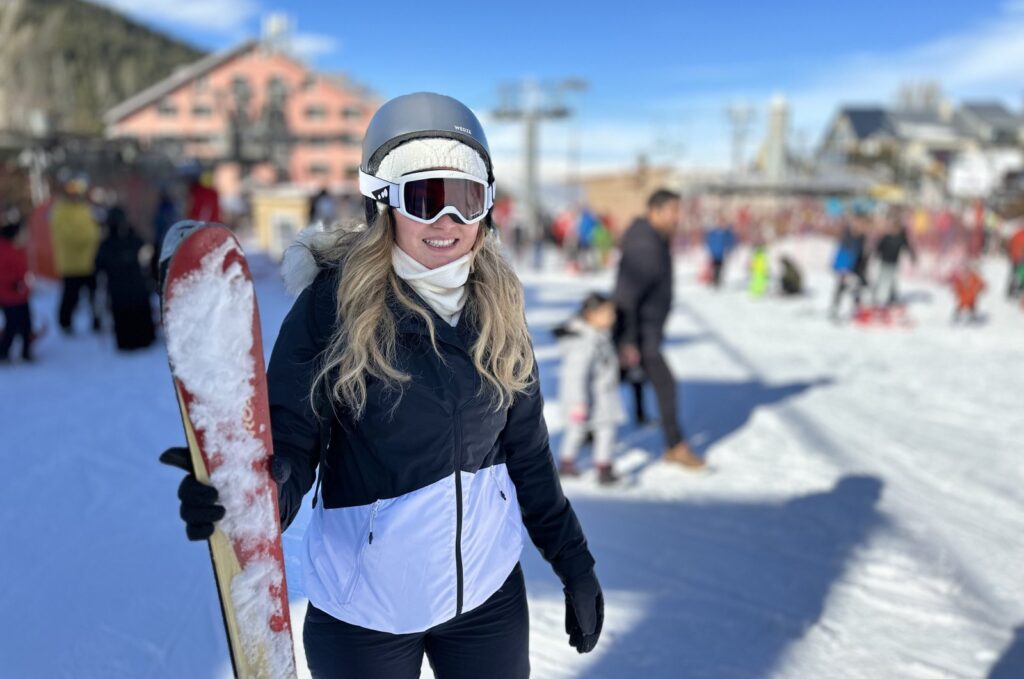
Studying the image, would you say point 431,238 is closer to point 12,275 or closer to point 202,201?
point 12,275

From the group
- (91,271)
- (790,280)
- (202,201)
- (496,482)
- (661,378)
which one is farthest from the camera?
(790,280)

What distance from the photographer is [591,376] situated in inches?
180

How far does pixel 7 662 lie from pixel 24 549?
0.92 meters

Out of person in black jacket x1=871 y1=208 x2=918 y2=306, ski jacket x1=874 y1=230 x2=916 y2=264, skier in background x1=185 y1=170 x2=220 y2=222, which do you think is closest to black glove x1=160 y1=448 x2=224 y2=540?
skier in background x1=185 y1=170 x2=220 y2=222

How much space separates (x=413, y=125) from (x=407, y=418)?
61 centimetres

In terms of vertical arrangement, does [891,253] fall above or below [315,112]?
below

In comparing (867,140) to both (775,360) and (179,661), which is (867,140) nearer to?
(775,360)

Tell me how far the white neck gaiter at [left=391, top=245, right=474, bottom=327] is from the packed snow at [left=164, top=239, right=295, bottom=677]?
12.0 inches

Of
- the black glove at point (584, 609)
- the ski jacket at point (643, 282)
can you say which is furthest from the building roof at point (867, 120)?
the black glove at point (584, 609)

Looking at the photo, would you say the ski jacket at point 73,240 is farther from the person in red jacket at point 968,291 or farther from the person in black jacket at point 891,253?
the person in red jacket at point 968,291

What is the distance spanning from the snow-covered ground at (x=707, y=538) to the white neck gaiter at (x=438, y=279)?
2.18 feet

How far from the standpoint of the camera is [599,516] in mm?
4039

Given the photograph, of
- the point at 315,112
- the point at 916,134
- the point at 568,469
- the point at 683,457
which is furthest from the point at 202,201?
the point at 916,134

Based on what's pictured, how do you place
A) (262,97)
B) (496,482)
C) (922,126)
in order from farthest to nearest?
(922,126) < (262,97) < (496,482)
